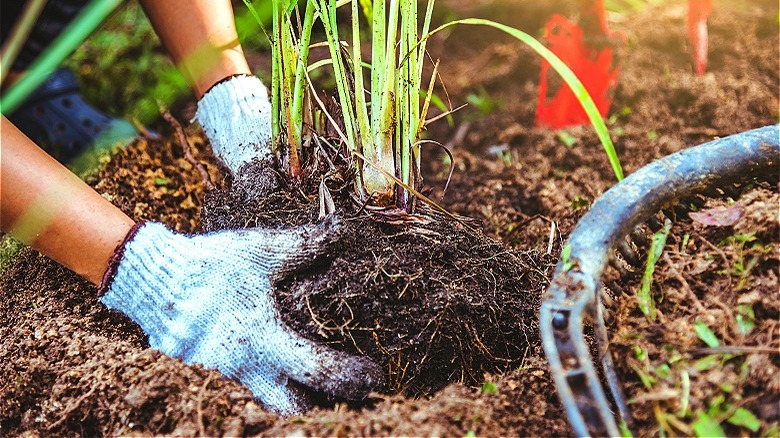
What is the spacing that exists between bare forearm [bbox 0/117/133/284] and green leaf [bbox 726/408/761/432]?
1099mm

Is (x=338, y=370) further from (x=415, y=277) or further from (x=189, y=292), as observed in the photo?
(x=189, y=292)

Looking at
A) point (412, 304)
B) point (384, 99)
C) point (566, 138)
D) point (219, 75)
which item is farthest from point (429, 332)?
point (566, 138)

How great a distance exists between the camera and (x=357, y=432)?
0.91 meters

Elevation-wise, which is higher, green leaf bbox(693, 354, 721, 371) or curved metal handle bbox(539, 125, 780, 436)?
curved metal handle bbox(539, 125, 780, 436)

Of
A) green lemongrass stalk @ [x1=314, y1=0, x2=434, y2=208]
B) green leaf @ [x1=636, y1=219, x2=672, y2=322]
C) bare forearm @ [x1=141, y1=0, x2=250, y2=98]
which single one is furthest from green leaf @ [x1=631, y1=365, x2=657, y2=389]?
bare forearm @ [x1=141, y1=0, x2=250, y2=98]

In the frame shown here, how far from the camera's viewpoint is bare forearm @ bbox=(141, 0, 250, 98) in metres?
1.52

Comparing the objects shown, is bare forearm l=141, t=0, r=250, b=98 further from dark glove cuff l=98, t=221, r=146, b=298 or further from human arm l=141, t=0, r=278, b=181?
dark glove cuff l=98, t=221, r=146, b=298

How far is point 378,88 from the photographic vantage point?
1166mm

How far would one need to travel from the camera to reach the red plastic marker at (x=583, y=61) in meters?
2.11

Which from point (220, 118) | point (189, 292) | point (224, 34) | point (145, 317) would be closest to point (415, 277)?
point (189, 292)

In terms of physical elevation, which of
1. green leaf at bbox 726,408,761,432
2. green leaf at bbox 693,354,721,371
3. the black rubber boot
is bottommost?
green leaf at bbox 726,408,761,432

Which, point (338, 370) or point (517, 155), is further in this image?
point (517, 155)

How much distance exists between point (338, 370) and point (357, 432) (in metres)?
0.17

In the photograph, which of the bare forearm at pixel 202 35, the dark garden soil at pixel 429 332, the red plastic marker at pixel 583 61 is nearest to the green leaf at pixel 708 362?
the dark garden soil at pixel 429 332
